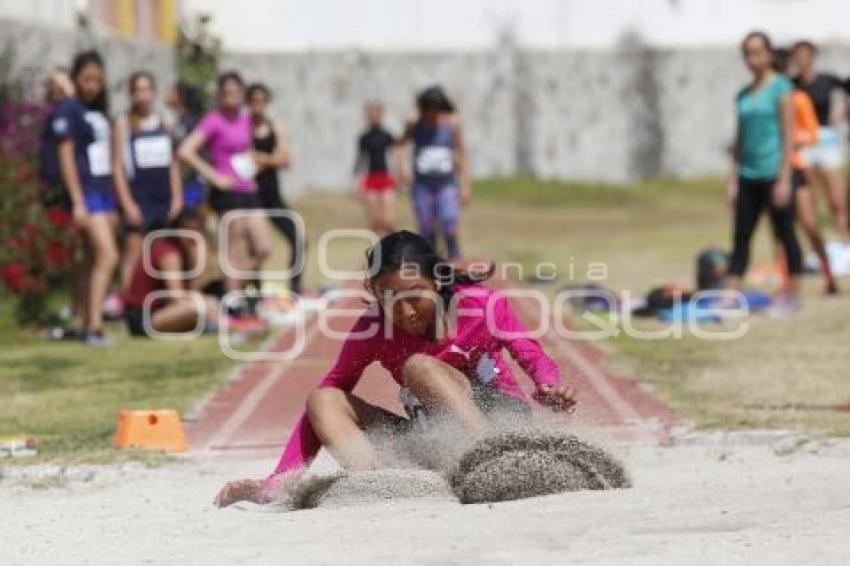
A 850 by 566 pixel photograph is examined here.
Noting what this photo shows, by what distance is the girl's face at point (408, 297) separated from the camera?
28.6ft

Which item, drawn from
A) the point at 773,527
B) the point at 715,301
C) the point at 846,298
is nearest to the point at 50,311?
the point at 715,301

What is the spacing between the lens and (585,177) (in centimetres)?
4344

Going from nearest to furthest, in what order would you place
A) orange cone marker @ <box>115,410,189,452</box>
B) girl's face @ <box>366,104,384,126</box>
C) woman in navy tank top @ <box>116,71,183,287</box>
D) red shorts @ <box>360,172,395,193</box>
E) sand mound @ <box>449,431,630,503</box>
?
→ 1. sand mound @ <box>449,431,630,503</box>
2. orange cone marker @ <box>115,410,189,452</box>
3. woman in navy tank top @ <box>116,71,183,287</box>
4. red shorts @ <box>360,172,395,193</box>
5. girl's face @ <box>366,104,384,126</box>

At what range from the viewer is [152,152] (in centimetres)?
1802

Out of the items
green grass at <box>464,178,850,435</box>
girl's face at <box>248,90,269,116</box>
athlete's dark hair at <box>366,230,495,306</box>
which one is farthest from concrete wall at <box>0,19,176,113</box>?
athlete's dark hair at <box>366,230,495,306</box>

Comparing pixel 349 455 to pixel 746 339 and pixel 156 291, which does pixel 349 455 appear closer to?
pixel 746 339

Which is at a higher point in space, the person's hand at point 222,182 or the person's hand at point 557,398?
the person's hand at point 557,398

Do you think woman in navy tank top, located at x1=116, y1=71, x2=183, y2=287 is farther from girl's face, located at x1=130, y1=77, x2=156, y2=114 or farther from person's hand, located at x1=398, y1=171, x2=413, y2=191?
person's hand, located at x1=398, y1=171, x2=413, y2=191

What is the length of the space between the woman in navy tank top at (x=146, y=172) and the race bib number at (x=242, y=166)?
0.59 meters

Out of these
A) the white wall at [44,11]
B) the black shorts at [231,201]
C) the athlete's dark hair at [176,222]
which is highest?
the white wall at [44,11]

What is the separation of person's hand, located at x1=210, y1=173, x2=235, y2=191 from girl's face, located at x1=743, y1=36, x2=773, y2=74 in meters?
4.22

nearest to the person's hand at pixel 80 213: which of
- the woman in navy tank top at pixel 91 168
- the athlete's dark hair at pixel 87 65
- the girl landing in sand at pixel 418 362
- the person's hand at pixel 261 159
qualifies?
the woman in navy tank top at pixel 91 168

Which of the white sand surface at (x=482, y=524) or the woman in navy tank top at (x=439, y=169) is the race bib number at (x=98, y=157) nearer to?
the woman in navy tank top at (x=439, y=169)

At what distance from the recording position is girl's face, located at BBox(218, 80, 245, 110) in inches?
737
